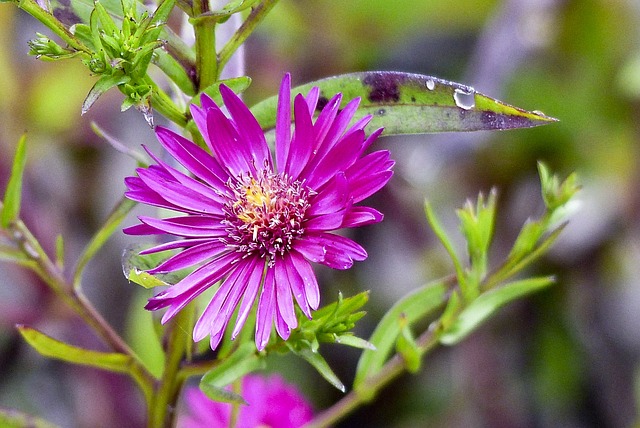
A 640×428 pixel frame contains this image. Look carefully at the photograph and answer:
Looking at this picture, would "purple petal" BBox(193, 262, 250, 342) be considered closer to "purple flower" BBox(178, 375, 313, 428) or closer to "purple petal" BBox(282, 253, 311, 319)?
"purple petal" BBox(282, 253, 311, 319)

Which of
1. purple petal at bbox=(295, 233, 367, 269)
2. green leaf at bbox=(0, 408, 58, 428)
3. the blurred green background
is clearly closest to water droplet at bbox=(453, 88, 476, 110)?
purple petal at bbox=(295, 233, 367, 269)

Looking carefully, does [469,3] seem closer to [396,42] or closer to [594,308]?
[396,42]

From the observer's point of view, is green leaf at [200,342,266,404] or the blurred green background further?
the blurred green background

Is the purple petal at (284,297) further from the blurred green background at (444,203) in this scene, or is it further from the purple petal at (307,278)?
the blurred green background at (444,203)

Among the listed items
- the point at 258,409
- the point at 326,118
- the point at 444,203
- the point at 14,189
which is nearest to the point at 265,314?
the point at 326,118

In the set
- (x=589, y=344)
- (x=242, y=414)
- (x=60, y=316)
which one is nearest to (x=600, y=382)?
(x=589, y=344)

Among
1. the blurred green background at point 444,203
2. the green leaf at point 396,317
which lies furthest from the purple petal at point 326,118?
the blurred green background at point 444,203
